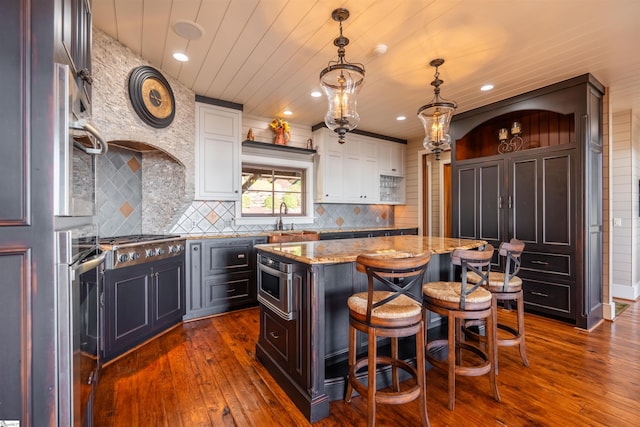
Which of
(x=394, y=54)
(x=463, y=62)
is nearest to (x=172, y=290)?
(x=394, y=54)

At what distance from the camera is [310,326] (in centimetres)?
177

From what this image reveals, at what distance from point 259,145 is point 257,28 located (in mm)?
1982

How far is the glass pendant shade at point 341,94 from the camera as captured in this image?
2086 mm

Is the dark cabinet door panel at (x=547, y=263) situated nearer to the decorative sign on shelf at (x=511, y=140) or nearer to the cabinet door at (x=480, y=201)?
the cabinet door at (x=480, y=201)

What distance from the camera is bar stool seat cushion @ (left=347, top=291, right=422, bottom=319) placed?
1572 mm

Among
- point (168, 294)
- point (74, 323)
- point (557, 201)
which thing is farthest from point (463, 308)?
point (168, 294)

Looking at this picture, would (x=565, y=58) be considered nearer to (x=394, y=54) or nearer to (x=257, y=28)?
(x=394, y=54)

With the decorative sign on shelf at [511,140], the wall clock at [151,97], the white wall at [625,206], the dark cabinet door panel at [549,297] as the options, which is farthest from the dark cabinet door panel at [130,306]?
the white wall at [625,206]

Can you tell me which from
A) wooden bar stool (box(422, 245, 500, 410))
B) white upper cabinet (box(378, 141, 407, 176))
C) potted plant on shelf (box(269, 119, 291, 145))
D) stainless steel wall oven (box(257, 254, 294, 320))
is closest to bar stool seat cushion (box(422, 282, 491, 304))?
wooden bar stool (box(422, 245, 500, 410))

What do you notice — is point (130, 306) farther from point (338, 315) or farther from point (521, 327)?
point (521, 327)

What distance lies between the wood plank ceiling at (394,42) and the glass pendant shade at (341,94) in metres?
0.45

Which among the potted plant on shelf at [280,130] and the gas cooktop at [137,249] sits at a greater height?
the potted plant on shelf at [280,130]

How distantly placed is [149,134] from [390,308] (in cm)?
278

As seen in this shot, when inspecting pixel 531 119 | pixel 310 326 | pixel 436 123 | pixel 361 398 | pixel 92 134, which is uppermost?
pixel 531 119
